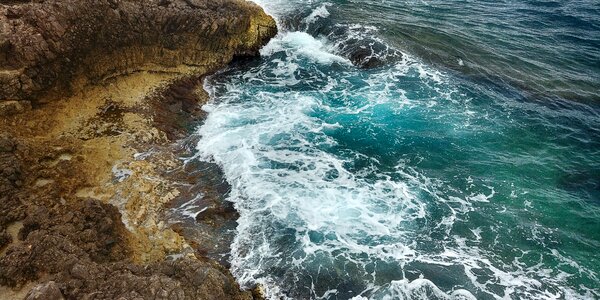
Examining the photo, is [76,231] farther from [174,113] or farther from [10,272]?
[174,113]

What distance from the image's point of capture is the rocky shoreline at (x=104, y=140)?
9664 millimetres

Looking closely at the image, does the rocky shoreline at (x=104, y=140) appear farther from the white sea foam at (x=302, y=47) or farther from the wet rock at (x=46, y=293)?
the white sea foam at (x=302, y=47)

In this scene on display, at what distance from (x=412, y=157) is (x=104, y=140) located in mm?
13306

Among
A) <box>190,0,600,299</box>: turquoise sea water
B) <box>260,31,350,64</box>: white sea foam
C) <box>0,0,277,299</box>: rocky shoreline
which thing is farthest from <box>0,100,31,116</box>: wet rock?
<box>260,31,350,64</box>: white sea foam

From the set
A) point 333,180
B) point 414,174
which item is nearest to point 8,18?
point 333,180

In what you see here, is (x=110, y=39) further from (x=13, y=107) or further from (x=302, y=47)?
(x=302, y=47)

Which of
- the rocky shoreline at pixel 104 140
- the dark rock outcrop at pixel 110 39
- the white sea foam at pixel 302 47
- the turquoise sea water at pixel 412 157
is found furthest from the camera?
the white sea foam at pixel 302 47

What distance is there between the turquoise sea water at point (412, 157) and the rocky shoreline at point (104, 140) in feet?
6.28

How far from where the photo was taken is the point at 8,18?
51.1 feet

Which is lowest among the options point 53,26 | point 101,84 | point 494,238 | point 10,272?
point 494,238

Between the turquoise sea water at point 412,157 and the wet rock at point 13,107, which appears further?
the wet rock at point 13,107

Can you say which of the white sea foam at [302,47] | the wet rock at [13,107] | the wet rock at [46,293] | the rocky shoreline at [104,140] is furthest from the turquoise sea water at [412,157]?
the wet rock at [13,107]

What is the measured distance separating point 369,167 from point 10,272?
13.0 meters

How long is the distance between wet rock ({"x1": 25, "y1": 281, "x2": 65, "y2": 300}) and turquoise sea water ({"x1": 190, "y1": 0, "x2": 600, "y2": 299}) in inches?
197
